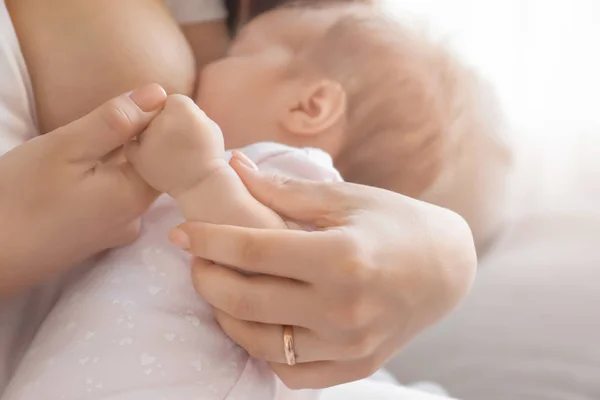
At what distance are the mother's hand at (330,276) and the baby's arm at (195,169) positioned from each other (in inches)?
0.9

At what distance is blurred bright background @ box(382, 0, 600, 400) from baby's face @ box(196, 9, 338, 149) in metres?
0.20

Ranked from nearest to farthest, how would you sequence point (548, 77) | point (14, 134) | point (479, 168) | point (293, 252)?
point (293, 252) → point (14, 134) → point (479, 168) → point (548, 77)

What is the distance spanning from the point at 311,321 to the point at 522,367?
24.0 inches

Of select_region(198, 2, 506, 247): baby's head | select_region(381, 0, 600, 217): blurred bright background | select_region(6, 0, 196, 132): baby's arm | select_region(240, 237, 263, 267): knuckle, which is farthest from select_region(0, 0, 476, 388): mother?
select_region(381, 0, 600, 217): blurred bright background

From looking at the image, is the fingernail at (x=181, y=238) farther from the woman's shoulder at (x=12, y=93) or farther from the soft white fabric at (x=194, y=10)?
the soft white fabric at (x=194, y=10)

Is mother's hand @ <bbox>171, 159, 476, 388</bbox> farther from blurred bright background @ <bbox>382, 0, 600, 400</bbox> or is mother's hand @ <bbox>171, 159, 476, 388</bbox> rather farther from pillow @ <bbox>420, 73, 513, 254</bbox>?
blurred bright background @ <bbox>382, 0, 600, 400</bbox>

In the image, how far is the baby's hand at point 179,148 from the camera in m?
0.59

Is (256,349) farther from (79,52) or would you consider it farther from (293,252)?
(79,52)

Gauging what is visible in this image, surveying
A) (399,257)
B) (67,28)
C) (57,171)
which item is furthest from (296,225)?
(67,28)

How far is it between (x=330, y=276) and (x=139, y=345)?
6.2 inches

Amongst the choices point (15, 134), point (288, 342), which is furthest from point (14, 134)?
point (288, 342)

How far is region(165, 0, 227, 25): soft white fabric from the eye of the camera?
37.4 inches

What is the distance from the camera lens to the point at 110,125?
0.60 meters

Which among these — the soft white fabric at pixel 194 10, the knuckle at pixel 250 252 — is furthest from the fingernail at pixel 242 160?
the soft white fabric at pixel 194 10
